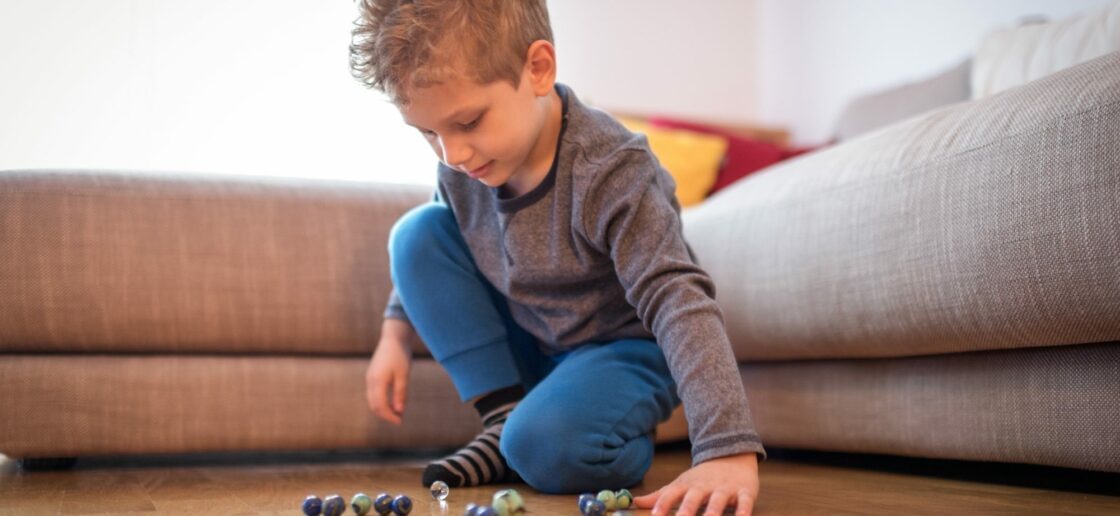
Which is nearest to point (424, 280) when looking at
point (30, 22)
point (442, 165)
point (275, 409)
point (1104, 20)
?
point (442, 165)

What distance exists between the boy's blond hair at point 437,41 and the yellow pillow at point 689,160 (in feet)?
4.15

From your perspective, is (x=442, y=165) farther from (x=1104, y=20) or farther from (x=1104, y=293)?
(x=1104, y=20)

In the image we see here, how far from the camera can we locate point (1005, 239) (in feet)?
3.25

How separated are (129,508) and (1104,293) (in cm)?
89

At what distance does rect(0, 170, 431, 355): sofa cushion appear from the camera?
128cm

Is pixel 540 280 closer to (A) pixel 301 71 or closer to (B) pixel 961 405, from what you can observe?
(B) pixel 961 405

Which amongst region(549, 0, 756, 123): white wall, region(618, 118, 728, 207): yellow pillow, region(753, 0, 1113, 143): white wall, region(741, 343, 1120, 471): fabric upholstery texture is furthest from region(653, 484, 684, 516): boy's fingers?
region(549, 0, 756, 123): white wall

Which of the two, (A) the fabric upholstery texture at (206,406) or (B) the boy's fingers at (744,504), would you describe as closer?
(B) the boy's fingers at (744,504)

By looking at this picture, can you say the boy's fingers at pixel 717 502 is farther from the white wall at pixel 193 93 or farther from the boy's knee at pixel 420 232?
the white wall at pixel 193 93

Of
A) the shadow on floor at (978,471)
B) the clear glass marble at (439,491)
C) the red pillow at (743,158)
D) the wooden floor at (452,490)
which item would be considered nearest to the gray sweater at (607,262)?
the wooden floor at (452,490)

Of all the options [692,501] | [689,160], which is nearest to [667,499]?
[692,501]

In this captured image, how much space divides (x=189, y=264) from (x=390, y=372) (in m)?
0.31

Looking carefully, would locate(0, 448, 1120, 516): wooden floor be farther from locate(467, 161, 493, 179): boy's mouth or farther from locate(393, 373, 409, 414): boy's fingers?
locate(467, 161, 493, 179): boy's mouth

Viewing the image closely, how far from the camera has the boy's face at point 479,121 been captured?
3.33ft
